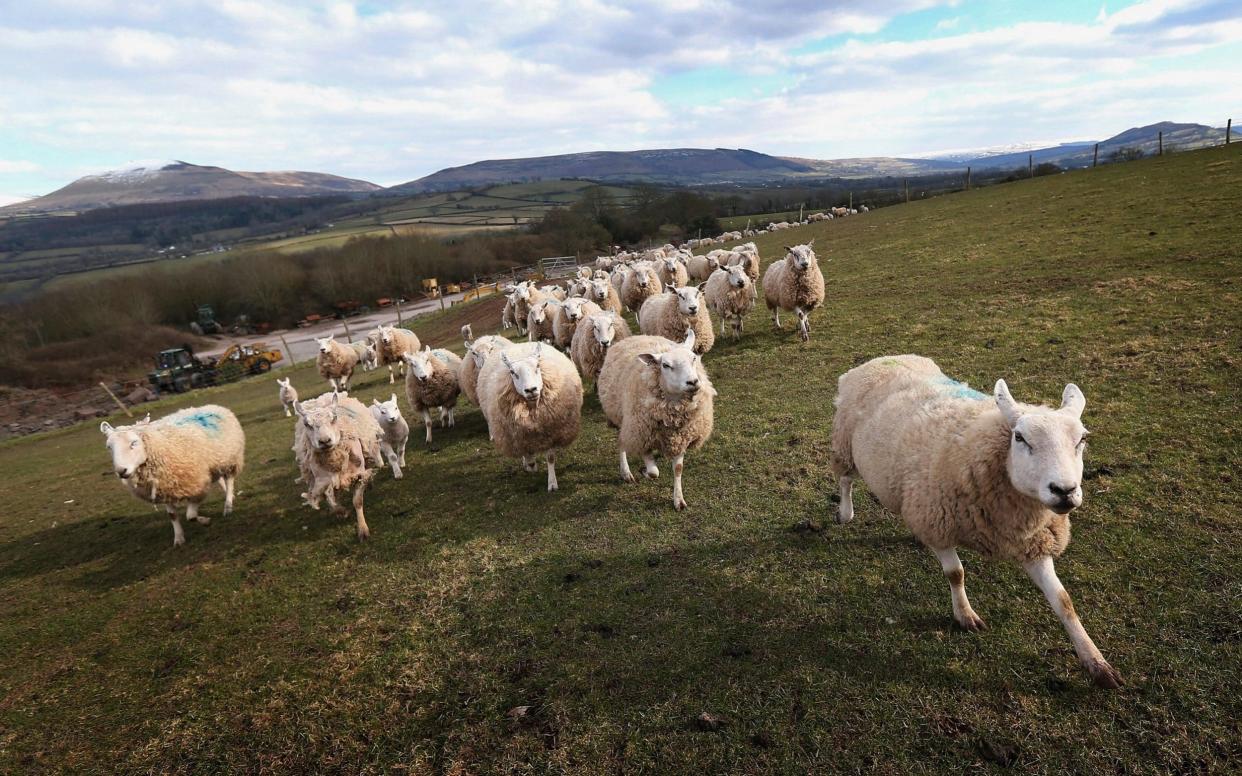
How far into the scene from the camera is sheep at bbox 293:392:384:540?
7090 mm

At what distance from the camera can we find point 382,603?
562cm

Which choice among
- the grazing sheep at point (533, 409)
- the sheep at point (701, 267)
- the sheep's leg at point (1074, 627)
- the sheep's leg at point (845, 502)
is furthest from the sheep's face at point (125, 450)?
the sheep at point (701, 267)

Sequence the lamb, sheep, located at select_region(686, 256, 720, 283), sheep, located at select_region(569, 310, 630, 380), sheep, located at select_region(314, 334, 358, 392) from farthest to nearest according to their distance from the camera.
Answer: sheep, located at select_region(686, 256, 720, 283) → sheep, located at select_region(314, 334, 358, 392) → the lamb → sheep, located at select_region(569, 310, 630, 380)

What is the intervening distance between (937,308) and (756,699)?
11912 mm

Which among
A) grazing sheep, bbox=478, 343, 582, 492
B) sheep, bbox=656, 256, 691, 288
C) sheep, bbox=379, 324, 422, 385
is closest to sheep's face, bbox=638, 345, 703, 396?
grazing sheep, bbox=478, 343, 582, 492

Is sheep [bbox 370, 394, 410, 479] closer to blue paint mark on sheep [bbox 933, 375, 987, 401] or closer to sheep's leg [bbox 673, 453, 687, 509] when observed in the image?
sheep's leg [bbox 673, 453, 687, 509]

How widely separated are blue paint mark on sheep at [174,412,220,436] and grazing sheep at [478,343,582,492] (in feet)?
16.0

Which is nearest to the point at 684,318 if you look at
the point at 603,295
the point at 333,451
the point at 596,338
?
the point at 596,338

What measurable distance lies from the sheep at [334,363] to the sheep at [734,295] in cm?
1263

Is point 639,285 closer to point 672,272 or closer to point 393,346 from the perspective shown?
point 672,272

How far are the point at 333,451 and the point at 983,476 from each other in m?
7.57

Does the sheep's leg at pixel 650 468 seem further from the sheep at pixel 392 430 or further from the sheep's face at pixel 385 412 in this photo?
the sheep's face at pixel 385 412

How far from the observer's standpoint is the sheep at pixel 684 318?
1130 cm

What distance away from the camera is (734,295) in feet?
44.8
